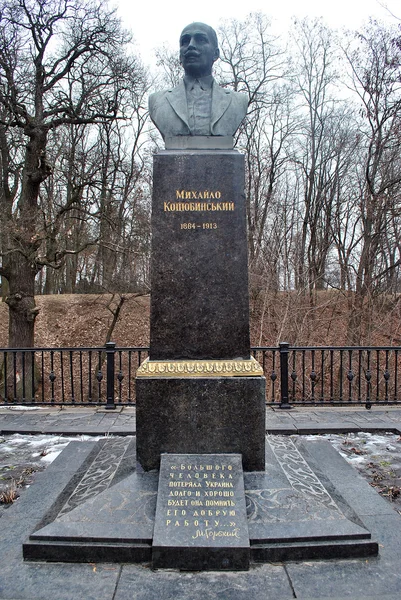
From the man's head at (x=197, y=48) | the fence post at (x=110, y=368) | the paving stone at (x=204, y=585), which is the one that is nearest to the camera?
the paving stone at (x=204, y=585)

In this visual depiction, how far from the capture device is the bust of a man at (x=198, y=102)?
4430 millimetres

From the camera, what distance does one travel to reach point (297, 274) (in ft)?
55.0

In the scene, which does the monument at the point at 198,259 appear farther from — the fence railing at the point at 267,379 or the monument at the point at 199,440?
the fence railing at the point at 267,379

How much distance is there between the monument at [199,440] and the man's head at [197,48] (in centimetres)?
1

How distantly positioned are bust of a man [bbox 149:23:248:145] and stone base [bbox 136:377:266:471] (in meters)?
2.56

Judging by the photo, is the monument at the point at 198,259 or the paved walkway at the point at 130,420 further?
the paved walkway at the point at 130,420

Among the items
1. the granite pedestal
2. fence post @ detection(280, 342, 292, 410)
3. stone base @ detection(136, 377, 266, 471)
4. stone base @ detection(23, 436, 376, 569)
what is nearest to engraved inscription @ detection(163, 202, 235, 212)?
the granite pedestal

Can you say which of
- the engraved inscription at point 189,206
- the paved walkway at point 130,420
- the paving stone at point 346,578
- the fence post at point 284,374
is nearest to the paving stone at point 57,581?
the paving stone at point 346,578

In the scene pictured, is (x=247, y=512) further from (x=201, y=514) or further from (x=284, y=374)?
(x=284, y=374)

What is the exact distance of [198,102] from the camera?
15.0 ft

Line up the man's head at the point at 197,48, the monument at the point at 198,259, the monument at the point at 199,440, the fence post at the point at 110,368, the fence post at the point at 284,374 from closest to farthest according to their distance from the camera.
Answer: the monument at the point at 199,440 < the monument at the point at 198,259 < the man's head at the point at 197,48 < the fence post at the point at 110,368 < the fence post at the point at 284,374

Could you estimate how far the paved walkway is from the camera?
6605mm

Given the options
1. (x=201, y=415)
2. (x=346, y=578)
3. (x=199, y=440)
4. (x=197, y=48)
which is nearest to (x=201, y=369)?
(x=201, y=415)

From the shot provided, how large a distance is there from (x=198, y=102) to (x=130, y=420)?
5079 mm
